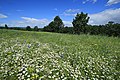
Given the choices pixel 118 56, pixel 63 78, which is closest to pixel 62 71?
pixel 63 78

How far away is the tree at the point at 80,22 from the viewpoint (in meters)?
72.3

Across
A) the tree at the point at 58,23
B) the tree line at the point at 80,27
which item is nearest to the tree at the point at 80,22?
the tree line at the point at 80,27

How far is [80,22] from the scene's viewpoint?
7231 centimetres

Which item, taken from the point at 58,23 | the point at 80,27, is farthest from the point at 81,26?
the point at 58,23

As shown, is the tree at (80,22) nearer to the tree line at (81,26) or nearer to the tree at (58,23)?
the tree line at (81,26)

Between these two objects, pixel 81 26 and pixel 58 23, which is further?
pixel 58 23

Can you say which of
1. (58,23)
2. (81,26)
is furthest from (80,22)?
(58,23)

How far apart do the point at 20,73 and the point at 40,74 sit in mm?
794

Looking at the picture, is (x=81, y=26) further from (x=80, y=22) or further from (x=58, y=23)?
(x=58, y=23)

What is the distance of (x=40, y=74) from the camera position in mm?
6145

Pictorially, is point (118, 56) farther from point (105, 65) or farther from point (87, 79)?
point (87, 79)

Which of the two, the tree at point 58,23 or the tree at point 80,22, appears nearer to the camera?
the tree at point 80,22

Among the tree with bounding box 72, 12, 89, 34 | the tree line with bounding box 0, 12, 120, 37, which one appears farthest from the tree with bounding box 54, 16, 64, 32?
the tree with bounding box 72, 12, 89, 34

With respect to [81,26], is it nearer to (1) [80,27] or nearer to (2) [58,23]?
(1) [80,27]
